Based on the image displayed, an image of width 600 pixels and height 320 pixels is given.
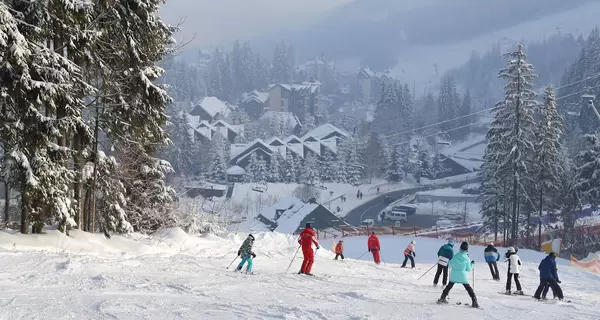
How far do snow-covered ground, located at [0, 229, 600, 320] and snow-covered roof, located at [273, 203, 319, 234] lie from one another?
4545cm

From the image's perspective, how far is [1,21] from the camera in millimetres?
11109

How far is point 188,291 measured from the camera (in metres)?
11.1

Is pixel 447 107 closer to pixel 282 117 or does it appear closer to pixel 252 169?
pixel 282 117

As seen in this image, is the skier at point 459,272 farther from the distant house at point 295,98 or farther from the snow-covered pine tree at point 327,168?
the distant house at point 295,98

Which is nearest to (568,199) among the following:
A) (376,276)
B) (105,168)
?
(376,276)

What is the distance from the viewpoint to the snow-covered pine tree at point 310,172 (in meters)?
92.6

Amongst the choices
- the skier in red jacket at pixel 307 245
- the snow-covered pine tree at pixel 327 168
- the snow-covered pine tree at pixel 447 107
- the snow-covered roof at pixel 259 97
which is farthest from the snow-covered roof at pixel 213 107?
the skier in red jacket at pixel 307 245

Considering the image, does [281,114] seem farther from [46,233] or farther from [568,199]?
[46,233]

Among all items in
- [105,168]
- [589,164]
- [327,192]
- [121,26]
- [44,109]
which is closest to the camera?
[44,109]

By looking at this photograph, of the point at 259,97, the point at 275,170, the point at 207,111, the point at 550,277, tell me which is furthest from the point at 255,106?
the point at 550,277

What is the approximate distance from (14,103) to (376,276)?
11.1m

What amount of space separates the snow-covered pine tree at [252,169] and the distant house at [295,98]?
6771 cm

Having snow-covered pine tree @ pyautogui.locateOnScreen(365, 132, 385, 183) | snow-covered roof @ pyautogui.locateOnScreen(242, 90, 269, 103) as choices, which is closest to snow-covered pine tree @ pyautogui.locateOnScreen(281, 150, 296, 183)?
snow-covered pine tree @ pyautogui.locateOnScreen(365, 132, 385, 183)

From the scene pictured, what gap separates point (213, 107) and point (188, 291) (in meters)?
148
